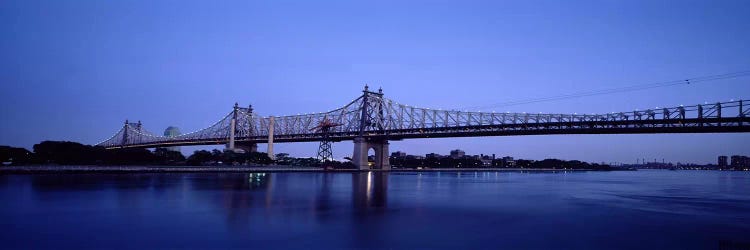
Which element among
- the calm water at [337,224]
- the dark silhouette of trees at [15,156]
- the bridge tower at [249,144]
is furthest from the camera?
the bridge tower at [249,144]

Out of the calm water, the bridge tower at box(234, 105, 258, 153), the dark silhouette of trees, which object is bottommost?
the calm water

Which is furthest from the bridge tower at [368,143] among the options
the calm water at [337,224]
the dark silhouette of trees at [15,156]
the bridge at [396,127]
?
the calm water at [337,224]

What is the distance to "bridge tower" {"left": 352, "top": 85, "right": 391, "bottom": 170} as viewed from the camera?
7025cm

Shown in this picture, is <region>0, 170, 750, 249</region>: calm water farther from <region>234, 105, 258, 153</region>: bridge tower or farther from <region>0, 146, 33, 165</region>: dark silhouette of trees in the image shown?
<region>234, 105, 258, 153</region>: bridge tower

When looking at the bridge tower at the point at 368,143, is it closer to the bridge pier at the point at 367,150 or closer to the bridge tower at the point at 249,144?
the bridge pier at the point at 367,150

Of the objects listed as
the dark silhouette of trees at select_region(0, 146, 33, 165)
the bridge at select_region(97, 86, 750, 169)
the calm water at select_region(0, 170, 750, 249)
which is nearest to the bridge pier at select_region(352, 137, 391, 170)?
the bridge at select_region(97, 86, 750, 169)

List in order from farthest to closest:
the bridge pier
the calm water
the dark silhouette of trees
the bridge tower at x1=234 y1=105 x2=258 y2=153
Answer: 1. the bridge tower at x1=234 y1=105 x2=258 y2=153
2. the bridge pier
3. the dark silhouette of trees
4. the calm water

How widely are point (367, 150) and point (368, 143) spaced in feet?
4.70

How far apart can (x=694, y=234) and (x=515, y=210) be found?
22.8ft

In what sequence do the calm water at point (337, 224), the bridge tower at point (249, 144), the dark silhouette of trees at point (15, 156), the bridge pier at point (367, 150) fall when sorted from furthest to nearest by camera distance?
1. the bridge tower at point (249, 144)
2. the bridge pier at point (367, 150)
3. the dark silhouette of trees at point (15, 156)
4. the calm water at point (337, 224)

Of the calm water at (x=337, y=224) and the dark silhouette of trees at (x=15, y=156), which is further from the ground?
the dark silhouette of trees at (x=15, y=156)

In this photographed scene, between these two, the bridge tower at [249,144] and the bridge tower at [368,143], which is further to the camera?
the bridge tower at [249,144]

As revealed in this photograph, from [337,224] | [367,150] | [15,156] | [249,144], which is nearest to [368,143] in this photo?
[367,150]

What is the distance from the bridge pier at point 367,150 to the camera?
69812 millimetres
